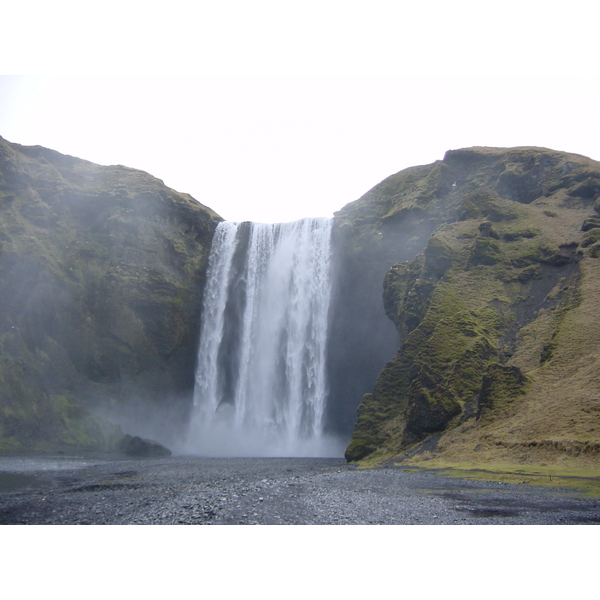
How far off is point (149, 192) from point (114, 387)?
21.8 meters

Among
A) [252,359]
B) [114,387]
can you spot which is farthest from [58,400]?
[252,359]

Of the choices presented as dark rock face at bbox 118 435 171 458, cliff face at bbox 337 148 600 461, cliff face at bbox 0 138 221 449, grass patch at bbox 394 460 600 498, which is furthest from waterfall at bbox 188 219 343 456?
grass patch at bbox 394 460 600 498

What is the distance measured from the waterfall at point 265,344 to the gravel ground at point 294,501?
85.2ft

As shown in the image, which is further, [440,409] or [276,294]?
[276,294]

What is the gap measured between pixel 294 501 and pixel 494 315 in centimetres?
2203

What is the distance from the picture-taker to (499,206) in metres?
41.5

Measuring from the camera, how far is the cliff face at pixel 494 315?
21953 mm

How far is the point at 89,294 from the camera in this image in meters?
48.9

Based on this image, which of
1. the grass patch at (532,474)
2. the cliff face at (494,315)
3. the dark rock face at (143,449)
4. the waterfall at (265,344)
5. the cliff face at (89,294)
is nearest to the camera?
the grass patch at (532,474)

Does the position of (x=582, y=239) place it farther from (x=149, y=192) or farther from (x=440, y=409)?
(x=149, y=192)

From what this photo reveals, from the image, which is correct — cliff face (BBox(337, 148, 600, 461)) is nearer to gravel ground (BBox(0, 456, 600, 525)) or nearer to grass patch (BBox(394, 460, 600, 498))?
grass patch (BBox(394, 460, 600, 498))

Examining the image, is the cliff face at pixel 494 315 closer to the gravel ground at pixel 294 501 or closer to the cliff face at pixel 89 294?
the gravel ground at pixel 294 501

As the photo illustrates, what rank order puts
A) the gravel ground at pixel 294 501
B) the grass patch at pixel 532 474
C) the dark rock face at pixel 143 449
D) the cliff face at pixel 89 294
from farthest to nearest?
the cliff face at pixel 89 294, the dark rock face at pixel 143 449, the grass patch at pixel 532 474, the gravel ground at pixel 294 501

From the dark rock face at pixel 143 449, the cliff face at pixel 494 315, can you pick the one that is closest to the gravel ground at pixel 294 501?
the cliff face at pixel 494 315
